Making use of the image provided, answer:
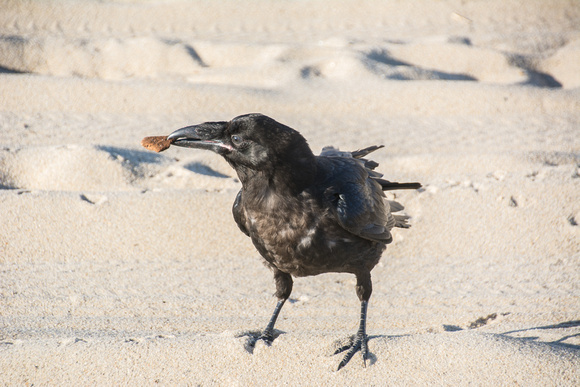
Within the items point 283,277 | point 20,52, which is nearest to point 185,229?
point 283,277

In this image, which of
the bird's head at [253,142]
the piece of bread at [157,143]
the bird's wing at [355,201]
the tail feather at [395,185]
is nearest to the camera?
the bird's head at [253,142]

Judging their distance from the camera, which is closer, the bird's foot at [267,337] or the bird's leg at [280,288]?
the bird's foot at [267,337]

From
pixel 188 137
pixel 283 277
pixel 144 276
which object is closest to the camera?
pixel 188 137

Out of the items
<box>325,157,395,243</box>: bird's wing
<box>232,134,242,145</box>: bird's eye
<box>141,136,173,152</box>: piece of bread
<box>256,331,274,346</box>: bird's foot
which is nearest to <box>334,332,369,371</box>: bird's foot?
<box>256,331,274,346</box>: bird's foot

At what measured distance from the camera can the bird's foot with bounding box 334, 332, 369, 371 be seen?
9.82ft

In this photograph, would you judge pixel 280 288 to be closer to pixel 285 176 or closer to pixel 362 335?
pixel 362 335

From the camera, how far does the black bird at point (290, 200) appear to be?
2975 millimetres

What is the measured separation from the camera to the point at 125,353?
9.77ft

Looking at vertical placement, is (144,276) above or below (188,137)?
below

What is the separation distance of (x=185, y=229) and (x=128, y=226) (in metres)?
0.46

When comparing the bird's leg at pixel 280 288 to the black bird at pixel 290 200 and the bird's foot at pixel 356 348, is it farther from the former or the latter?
the bird's foot at pixel 356 348

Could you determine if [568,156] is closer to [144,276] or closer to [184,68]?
[144,276]

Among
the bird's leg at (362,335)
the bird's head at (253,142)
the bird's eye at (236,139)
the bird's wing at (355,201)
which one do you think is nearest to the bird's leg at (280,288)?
the bird's leg at (362,335)

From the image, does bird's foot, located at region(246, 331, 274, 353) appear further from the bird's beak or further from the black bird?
the bird's beak
